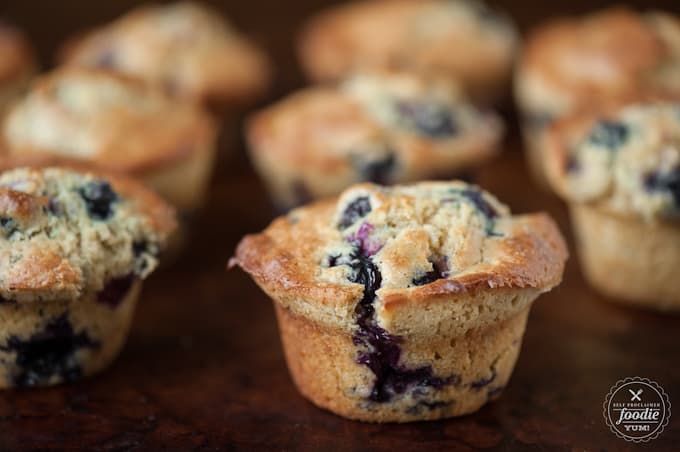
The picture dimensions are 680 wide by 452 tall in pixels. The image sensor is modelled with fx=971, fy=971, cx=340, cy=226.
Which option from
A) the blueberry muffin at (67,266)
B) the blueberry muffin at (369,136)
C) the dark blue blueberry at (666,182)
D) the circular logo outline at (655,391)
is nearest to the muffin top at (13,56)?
the blueberry muffin at (369,136)

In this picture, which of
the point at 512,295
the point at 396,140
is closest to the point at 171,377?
the point at 512,295

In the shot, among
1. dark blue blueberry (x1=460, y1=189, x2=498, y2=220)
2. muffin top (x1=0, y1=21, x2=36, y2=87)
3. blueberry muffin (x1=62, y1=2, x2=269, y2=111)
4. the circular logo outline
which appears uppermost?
muffin top (x1=0, y1=21, x2=36, y2=87)

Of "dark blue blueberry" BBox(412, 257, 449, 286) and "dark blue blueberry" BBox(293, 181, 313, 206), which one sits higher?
"dark blue blueberry" BBox(412, 257, 449, 286)

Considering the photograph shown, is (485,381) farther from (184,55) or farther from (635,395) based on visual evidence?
(184,55)

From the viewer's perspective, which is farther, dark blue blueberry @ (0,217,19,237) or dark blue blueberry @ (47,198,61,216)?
dark blue blueberry @ (47,198,61,216)

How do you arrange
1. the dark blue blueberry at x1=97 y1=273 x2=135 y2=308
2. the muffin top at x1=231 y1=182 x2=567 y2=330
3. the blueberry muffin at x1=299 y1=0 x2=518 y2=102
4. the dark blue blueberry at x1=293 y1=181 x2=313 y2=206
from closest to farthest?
1. the muffin top at x1=231 y1=182 x2=567 y2=330
2. the dark blue blueberry at x1=97 y1=273 x2=135 y2=308
3. the dark blue blueberry at x1=293 y1=181 x2=313 y2=206
4. the blueberry muffin at x1=299 y1=0 x2=518 y2=102

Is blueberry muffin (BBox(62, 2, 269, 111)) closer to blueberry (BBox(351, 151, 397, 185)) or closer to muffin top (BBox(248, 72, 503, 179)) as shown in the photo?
muffin top (BBox(248, 72, 503, 179))

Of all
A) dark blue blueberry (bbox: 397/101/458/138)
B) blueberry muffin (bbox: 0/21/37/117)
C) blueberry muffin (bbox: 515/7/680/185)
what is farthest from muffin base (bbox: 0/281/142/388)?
blueberry muffin (bbox: 515/7/680/185)

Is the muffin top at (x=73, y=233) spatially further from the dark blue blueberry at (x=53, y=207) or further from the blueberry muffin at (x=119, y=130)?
the blueberry muffin at (x=119, y=130)
